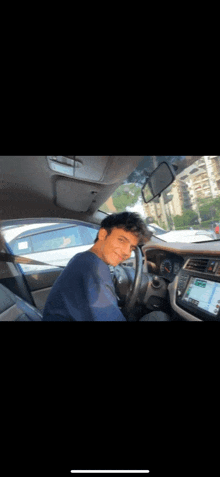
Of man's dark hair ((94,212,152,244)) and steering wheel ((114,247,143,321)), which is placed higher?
man's dark hair ((94,212,152,244))

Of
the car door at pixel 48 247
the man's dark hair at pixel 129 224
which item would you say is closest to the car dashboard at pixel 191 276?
the man's dark hair at pixel 129 224

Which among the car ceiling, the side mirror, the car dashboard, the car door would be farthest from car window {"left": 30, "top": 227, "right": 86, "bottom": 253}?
the car dashboard

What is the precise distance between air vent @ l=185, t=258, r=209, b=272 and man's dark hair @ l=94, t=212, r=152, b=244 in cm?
32

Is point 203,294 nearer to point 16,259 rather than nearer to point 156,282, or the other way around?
point 156,282

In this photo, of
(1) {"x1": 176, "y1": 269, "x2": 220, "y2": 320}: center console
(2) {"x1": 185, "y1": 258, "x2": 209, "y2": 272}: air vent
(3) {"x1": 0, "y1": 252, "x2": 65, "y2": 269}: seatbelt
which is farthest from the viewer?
(3) {"x1": 0, "y1": 252, "x2": 65, "y2": 269}: seatbelt

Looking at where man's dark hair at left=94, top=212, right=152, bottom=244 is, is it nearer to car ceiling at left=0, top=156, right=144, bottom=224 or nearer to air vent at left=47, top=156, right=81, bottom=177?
car ceiling at left=0, top=156, right=144, bottom=224

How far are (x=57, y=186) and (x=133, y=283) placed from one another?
2.43 ft

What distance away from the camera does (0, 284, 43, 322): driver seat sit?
1.21m

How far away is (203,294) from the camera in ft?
3.94

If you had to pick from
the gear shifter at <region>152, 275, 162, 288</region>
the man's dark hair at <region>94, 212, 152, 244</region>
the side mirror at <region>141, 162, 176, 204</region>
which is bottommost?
the gear shifter at <region>152, 275, 162, 288</region>

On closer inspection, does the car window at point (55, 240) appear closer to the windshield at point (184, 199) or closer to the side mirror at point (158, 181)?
the windshield at point (184, 199)

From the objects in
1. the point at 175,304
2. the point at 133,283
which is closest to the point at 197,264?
the point at 175,304
